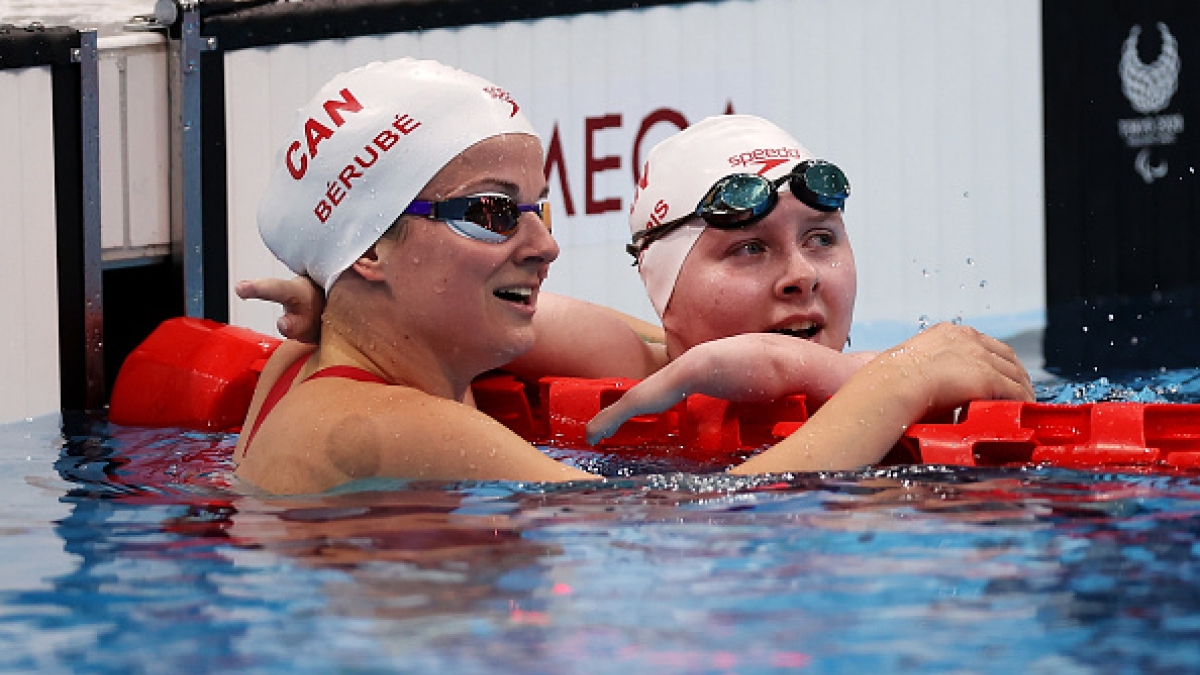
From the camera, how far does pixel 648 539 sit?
292 centimetres

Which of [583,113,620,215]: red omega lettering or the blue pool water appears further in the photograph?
[583,113,620,215]: red omega lettering

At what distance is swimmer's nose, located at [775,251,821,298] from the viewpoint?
417 centimetres

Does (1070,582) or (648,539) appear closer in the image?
(1070,582)

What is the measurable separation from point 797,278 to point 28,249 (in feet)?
11.9

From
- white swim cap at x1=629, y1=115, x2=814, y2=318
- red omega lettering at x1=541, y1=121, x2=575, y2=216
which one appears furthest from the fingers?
red omega lettering at x1=541, y1=121, x2=575, y2=216

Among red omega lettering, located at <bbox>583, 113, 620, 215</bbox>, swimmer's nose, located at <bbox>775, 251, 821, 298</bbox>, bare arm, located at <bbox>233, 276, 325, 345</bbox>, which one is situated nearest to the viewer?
bare arm, located at <bbox>233, 276, 325, 345</bbox>

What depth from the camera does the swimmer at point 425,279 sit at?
3.44 meters

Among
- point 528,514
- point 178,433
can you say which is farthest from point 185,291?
point 528,514

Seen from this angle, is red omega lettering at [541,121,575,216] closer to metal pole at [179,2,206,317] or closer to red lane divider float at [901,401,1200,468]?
metal pole at [179,2,206,317]

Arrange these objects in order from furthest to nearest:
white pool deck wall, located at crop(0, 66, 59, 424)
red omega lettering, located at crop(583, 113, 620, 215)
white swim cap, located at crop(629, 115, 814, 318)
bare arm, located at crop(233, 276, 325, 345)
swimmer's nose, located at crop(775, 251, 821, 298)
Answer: red omega lettering, located at crop(583, 113, 620, 215) → white pool deck wall, located at crop(0, 66, 59, 424) → white swim cap, located at crop(629, 115, 814, 318) → swimmer's nose, located at crop(775, 251, 821, 298) → bare arm, located at crop(233, 276, 325, 345)

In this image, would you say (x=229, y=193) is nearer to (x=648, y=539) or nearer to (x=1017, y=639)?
(x=648, y=539)

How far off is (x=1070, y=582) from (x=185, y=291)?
5.38 metres

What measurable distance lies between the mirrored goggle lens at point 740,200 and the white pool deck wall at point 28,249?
335 cm

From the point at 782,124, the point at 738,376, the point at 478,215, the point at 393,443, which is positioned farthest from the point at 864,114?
the point at 393,443
